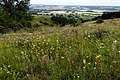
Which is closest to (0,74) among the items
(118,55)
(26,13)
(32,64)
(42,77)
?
(32,64)

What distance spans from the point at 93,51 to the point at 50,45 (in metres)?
1.15

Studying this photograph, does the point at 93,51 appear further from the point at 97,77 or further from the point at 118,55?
the point at 97,77

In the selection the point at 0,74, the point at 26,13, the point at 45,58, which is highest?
the point at 45,58

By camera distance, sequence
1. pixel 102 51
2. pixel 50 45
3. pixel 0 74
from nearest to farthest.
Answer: pixel 0 74 < pixel 102 51 < pixel 50 45

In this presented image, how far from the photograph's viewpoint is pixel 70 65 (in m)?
4.21

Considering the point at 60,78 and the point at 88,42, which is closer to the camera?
the point at 60,78

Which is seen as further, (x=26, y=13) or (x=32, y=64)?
(x=26, y=13)

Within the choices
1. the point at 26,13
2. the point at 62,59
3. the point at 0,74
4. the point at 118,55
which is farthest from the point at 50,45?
the point at 26,13

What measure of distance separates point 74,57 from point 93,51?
66cm

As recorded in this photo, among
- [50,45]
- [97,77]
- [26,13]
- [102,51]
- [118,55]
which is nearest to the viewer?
[97,77]

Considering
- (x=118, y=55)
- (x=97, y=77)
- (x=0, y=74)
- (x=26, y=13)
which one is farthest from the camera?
(x=26, y=13)

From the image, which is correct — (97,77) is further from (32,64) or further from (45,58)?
(32,64)

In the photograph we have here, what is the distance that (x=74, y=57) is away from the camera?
4676 millimetres

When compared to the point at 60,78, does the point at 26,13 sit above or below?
below
